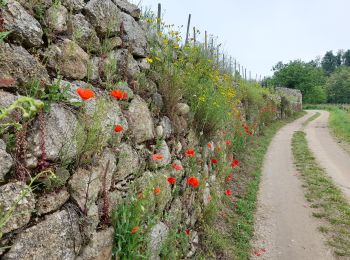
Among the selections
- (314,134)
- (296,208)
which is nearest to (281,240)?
(296,208)

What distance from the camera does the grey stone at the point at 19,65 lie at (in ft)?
6.56

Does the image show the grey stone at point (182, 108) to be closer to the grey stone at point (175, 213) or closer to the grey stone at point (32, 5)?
the grey stone at point (175, 213)

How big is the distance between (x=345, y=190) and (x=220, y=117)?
3.98m

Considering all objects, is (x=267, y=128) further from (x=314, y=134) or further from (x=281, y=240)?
(x=281, y=240)

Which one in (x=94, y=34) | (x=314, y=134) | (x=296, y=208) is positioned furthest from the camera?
(x=314, y=134)

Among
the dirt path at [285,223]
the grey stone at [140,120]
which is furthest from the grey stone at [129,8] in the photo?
the dirt path at [285,223]

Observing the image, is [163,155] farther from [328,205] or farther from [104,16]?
[328,205]

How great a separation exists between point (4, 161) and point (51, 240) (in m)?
0.59

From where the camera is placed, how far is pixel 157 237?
10.3 feet

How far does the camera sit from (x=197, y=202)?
4.64 metres

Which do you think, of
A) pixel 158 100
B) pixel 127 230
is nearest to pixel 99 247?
pixel 127 230

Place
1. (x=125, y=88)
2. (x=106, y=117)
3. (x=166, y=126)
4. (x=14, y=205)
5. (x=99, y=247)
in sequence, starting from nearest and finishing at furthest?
(x=14, y=205)
(x=99, y=247)
(x=106, y=117)
(x=125, y=88)
(x=166, y=126)

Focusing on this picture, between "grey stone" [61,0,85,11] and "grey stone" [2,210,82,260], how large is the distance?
5.98ft

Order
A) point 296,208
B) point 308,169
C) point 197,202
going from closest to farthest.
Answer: point 197,202 < point 296,208 < point 308,169
